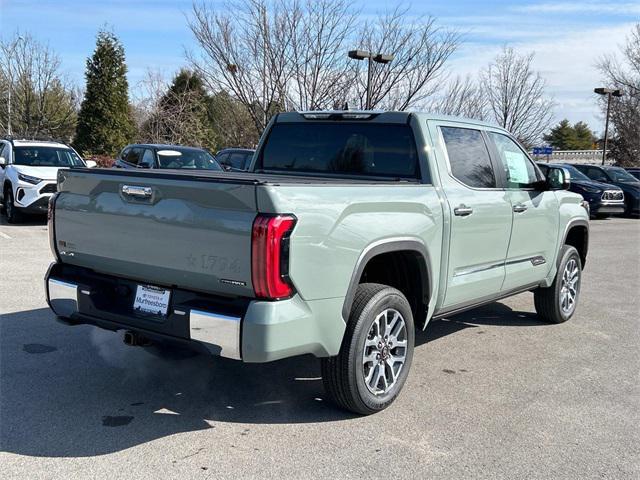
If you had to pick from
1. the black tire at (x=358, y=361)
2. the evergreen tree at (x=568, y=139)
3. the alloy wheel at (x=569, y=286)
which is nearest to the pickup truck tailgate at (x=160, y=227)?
the black tire at (x=358, y=361)

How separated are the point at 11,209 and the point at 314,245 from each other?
441 inches

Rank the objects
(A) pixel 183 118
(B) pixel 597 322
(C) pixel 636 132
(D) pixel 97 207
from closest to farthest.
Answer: (D) pixel 97 207 → (B) pixel 597 322 → (A) pixel 183 118 → (C) pixel 636 132

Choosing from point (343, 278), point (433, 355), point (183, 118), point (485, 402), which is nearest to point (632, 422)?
point (485, 402)

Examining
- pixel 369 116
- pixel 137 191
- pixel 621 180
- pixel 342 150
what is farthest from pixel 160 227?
pixel 621 180

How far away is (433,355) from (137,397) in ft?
8.13

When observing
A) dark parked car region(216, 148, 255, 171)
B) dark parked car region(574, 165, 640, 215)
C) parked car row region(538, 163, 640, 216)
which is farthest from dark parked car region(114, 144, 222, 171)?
dark parked car region(574, 165, 640, 215)

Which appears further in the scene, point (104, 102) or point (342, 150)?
point (104, 102)

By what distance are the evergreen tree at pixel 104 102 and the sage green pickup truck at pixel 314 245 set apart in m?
22.4

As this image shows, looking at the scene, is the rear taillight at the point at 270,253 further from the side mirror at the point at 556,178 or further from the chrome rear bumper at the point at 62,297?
the side mirror at the point at 556,178

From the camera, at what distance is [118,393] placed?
4.34 m

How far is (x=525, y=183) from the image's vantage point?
591 centimetres

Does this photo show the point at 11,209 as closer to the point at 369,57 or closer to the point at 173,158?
the point at 173,158

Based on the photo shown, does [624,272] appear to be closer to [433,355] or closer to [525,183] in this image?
[525,183]

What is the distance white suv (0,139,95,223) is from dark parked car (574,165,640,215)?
57.1 ft
